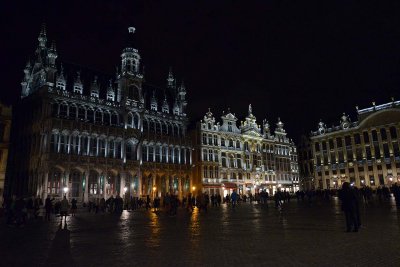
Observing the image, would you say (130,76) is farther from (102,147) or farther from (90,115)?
(102,147)

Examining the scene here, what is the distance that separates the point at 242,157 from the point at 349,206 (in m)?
63.6

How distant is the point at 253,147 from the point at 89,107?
133 feet

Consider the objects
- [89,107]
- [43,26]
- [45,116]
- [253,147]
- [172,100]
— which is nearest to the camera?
[45,116]

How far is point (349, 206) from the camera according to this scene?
13047mm

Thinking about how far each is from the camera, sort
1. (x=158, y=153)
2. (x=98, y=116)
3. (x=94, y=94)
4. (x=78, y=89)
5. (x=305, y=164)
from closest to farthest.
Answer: (x=78, y=89) < (x=98, y=116) < (x=94, y=94) < (x=158, y=153) < (x=305, y=164)

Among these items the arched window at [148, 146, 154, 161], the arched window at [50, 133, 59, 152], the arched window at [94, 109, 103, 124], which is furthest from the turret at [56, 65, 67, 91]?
the arched window at [148, 146, 154, 161]

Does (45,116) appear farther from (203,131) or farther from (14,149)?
(203,131)

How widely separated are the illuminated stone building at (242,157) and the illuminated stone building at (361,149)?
803cm

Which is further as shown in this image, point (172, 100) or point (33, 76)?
point (172, 100)

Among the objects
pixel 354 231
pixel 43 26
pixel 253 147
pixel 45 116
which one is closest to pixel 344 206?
pixel 354 231

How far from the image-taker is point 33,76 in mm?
54406

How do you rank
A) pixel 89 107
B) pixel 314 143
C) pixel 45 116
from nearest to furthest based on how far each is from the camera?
pixel 45 116 → pixel 89 107 → pixel 314 143

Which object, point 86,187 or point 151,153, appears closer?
point 86,187

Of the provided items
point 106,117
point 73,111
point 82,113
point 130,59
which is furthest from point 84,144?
point 130,59
